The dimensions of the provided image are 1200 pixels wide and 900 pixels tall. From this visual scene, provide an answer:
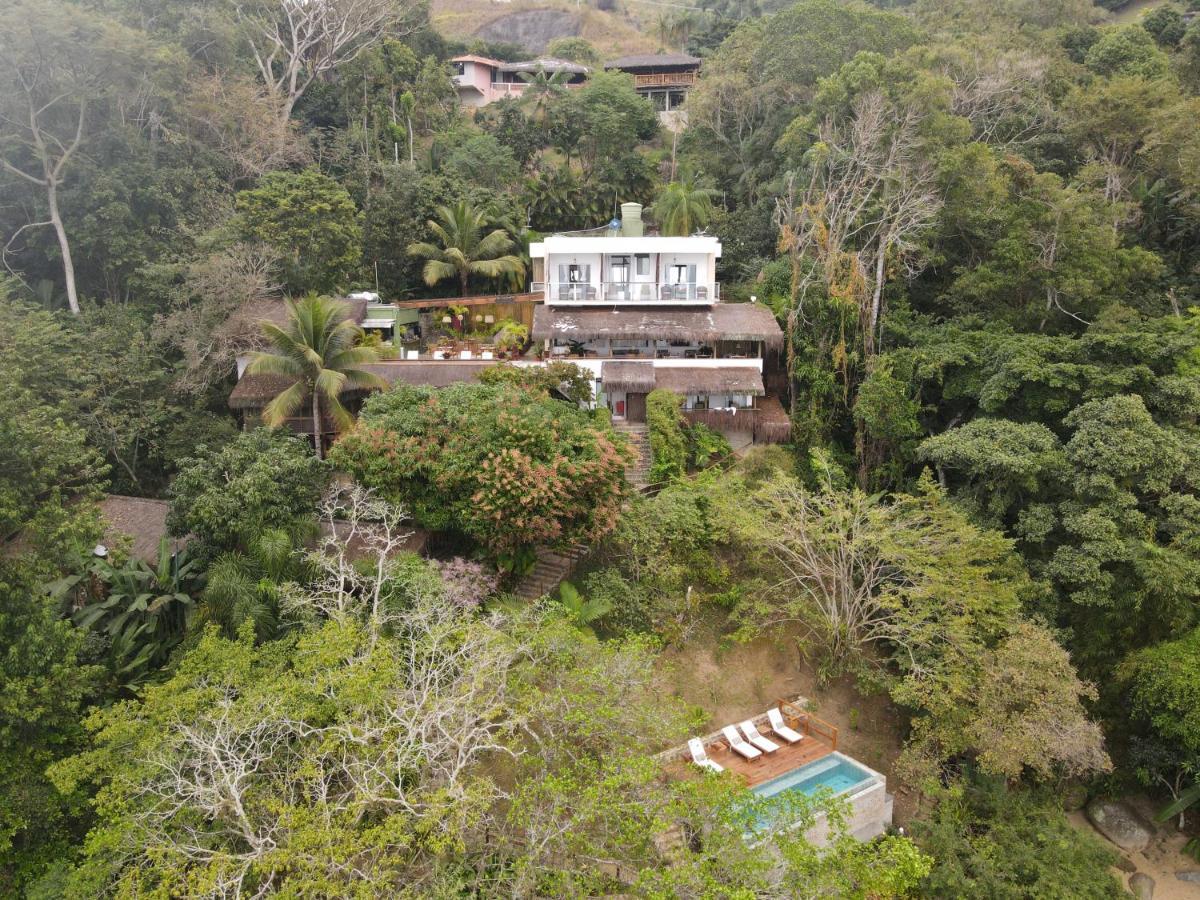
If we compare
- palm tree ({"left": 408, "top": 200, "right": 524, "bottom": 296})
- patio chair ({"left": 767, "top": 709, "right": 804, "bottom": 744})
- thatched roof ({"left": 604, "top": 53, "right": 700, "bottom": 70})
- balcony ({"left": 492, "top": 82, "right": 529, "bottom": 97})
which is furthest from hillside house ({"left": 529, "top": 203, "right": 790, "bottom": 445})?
thatched roof ({"left": 604, "top": 53, "right": 700, "bottom": 70})

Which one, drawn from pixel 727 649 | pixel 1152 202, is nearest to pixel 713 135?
pixel 1152 202

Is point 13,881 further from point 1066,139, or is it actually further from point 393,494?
point 1066,139

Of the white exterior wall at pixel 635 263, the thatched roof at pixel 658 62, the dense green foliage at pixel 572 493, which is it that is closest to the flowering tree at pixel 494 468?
the dense green foliage at pixel 572 493

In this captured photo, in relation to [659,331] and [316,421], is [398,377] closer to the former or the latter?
[316,421]

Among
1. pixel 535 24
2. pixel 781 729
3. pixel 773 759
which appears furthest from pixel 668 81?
pixel 773 759

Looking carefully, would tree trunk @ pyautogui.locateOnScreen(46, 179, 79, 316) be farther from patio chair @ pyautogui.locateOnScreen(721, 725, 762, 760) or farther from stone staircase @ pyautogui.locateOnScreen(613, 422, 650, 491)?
patio chair @ pyautogui.locateOnScreen(721, 725, 762, 760)
